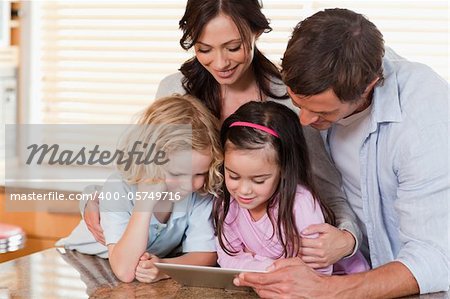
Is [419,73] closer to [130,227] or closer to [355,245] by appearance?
[355,245]

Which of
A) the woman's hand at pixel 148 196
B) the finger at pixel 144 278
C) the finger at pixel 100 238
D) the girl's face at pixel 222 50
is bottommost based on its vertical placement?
the finger at pixel 144 278

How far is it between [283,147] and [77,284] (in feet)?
1.87

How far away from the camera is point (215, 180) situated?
1912mm

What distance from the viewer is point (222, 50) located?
6.42ft

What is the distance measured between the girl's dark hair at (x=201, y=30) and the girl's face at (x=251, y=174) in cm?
29

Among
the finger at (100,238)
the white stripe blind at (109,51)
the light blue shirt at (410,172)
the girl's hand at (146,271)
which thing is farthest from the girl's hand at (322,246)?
the white stripe blind at (109,51)

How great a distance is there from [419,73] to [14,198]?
2.38 meters

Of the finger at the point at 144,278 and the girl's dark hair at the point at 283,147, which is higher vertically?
the girl's dark hair at the point at 283,147

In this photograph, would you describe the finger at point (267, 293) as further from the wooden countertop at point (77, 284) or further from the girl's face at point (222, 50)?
the girl's face at point (222, 50)

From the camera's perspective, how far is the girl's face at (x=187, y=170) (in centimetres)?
188

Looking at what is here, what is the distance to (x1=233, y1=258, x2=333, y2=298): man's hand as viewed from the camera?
1.71 meters

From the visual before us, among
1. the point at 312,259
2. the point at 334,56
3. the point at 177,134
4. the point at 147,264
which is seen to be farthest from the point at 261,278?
the point at 334,56

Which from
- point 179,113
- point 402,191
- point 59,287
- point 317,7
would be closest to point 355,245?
point 402,191

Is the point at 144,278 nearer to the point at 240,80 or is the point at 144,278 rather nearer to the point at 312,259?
the point at 312,259
